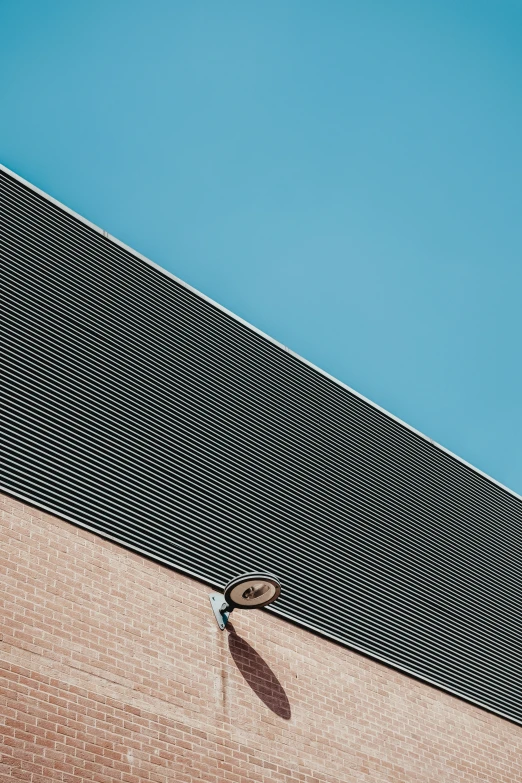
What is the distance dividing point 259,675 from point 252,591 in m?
1.18

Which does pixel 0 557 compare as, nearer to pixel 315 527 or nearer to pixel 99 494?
pixel 99 494

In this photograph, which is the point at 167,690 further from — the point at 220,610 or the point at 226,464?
the point at 226,464

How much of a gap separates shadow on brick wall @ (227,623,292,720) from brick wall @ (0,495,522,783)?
0.02 m

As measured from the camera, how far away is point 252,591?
35.2ft

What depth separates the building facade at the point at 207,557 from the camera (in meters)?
9.80

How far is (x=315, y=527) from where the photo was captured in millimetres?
14039

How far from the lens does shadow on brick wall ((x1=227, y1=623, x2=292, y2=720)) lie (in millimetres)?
11094

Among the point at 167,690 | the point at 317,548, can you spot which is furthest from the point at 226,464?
the point at 167,690

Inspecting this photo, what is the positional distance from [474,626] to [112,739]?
24.2 feet

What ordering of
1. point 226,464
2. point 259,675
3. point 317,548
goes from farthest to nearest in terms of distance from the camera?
point 317,548 → point 226,464 → point 259,675

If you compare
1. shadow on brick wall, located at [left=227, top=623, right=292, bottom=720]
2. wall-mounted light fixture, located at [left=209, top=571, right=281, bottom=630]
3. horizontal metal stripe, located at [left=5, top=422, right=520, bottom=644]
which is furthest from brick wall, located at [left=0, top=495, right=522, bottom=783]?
horizontal metal stripe, located at [left=5, top=422, right=520, bottom=644]

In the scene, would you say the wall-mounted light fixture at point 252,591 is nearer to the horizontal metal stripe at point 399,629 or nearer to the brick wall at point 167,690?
the brick wall at point 167,690

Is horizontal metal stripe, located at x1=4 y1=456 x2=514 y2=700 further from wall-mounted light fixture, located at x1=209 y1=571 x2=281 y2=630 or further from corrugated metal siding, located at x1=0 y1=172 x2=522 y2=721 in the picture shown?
wall-mounted light fixture, located at x1=209 y1=571 x2=281 y2=630

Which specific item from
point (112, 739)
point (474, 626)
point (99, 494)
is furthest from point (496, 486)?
point (112, 739)
